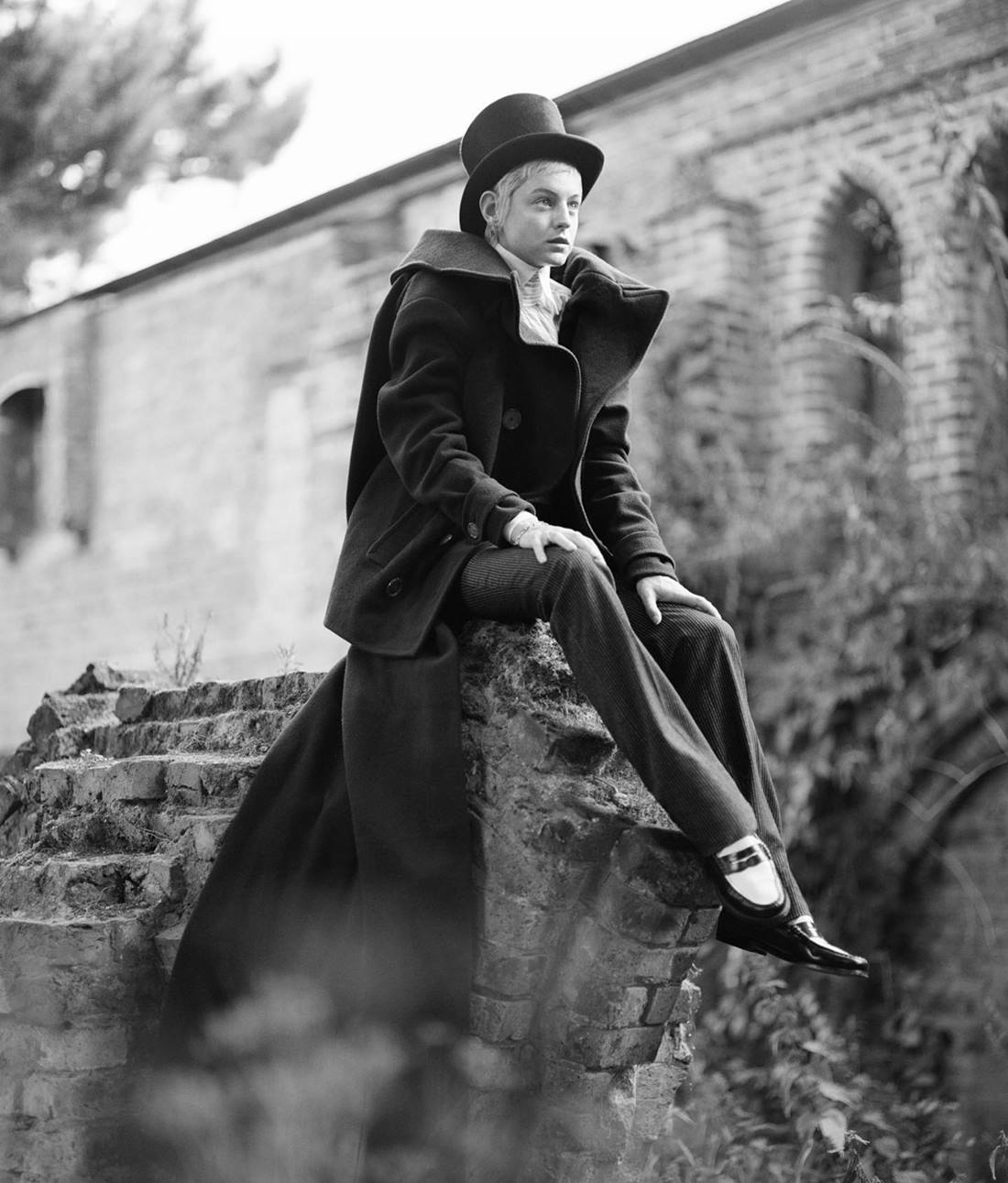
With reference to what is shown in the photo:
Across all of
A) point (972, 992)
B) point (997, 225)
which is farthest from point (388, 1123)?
point (997, 225)

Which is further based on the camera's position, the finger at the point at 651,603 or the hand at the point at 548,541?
the finger at the point at 651,603

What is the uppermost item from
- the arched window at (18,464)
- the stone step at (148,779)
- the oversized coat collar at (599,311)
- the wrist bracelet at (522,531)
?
the arched window at (18,464)

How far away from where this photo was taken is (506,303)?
12.0ft

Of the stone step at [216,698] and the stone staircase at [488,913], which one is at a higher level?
the stone step at [216,698]

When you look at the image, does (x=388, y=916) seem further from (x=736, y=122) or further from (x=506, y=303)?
(x=736, y=122)

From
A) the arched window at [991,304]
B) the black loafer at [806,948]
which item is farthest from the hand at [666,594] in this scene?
the arched window at [991,304]

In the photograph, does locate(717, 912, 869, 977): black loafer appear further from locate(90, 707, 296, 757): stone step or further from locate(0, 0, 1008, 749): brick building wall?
locate(0, 0, 1008, 749): brick building wall

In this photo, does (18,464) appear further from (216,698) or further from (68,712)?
(216,698)

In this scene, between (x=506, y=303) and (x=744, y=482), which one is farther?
(x=744, y=482)

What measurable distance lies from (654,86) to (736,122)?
1.88 ft

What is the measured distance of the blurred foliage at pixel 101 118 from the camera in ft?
47.9

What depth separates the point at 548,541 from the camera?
3375mm

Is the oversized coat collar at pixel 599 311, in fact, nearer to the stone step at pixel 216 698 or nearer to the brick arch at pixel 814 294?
the stone step at pixel 216 698

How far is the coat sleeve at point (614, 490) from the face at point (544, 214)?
43cm
